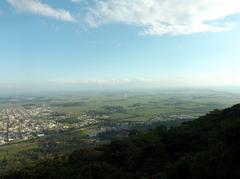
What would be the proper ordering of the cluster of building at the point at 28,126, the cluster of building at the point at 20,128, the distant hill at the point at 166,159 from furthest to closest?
the cluster of building at the point at 28,126, the cluster of building at the point at 20,128, the distant hill at the point at 166,159

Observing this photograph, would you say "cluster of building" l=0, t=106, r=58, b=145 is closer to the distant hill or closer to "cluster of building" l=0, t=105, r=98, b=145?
"cluster of building" l=0, t=105, r=98, b=145

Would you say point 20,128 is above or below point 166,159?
below

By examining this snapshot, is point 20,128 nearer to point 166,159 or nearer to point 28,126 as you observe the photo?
point 28,126

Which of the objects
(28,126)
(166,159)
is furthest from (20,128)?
(166,159)

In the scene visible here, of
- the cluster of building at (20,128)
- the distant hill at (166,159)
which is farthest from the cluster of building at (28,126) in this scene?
the distant hill at (166,159)

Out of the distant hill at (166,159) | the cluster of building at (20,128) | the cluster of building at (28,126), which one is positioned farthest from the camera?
the cluster of building at (28,126)

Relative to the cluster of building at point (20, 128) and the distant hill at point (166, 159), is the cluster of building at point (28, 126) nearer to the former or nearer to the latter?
the cluster of building at point (20, 128)

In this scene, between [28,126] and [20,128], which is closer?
[20,128]

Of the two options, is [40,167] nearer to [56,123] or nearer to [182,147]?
[182,147]

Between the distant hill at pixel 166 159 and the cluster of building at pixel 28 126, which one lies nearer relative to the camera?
the distant hill at pixel 166 159

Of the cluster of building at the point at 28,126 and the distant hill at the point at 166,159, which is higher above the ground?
the distant hill at the point at 166,159
